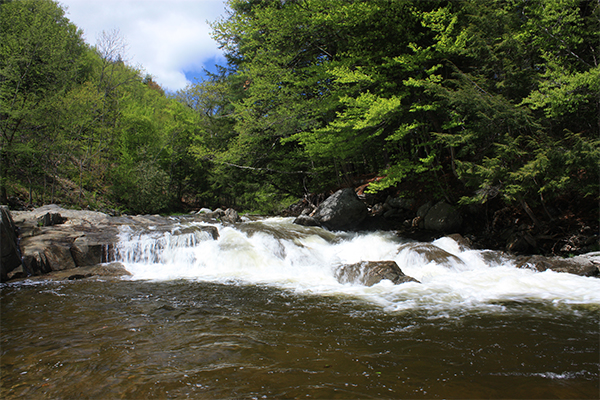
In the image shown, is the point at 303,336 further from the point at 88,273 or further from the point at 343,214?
the point at 343,214

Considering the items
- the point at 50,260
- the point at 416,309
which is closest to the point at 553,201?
the point at 416,309

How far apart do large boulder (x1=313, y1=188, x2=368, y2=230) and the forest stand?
1735 millimetres

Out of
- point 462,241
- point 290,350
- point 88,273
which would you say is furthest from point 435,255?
point 88,273

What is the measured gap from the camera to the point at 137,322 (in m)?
4.46

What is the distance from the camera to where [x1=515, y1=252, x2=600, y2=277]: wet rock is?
7.04 meters

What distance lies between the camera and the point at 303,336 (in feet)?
13.0

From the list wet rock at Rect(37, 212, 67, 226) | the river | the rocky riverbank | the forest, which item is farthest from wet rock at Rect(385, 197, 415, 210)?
wet rock at Rect(37, 212, 67, 226)

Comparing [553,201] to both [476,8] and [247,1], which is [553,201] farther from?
[247,1]

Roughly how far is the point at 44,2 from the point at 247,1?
17476 mm

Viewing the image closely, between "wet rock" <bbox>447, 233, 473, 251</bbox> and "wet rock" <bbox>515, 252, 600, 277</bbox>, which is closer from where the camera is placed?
"wet rock" <bbox>515, 252, 600, 277</bbox>

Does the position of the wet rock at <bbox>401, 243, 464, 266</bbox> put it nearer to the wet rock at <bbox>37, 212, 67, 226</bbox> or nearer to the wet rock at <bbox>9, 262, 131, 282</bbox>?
the wet rock at <bbox>9, 262, 131, 282</bbox>

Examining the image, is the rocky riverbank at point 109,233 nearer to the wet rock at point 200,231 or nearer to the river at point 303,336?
the wet rock at point 200,231

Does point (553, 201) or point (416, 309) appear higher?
point (553, 201)

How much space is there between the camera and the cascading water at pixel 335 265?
5.92 metres
